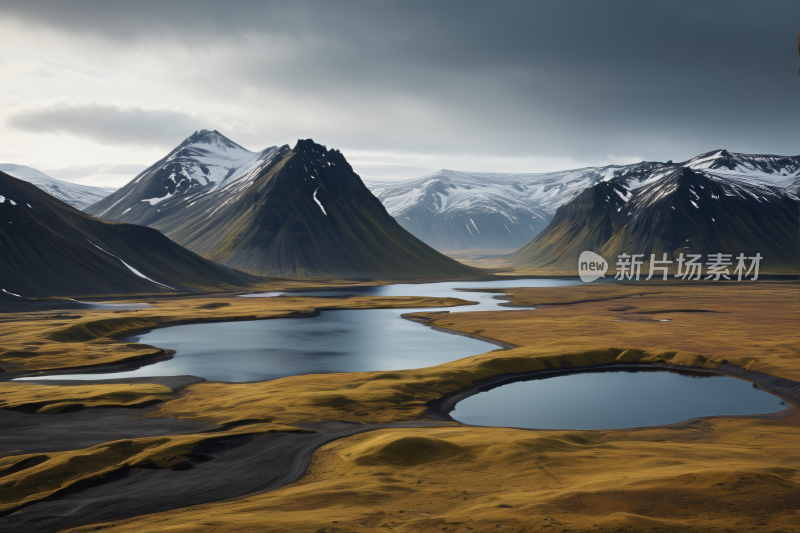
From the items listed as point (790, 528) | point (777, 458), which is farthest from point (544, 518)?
point (777, 458)

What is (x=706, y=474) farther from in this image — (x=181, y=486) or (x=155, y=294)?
(x=155, y=294)

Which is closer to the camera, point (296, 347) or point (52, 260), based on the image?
point (296, 347)

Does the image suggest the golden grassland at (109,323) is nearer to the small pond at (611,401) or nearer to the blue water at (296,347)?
the blue water at (296,347)

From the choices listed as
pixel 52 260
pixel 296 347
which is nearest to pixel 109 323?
pixel 296 347

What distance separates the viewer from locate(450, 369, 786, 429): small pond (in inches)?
1714

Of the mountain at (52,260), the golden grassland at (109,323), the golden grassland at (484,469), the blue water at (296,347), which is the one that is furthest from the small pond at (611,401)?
the mountain at (52,260)

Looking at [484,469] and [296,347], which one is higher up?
[484,469]

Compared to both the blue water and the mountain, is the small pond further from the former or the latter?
the mountain

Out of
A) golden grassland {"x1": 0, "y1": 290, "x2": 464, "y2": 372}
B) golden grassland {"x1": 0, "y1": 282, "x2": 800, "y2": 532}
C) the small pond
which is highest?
golden grassland {"x1": 0, "y1": 282, "x2": 800, "y2": 532}

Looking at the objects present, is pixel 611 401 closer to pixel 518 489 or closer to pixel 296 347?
pixel 518 489

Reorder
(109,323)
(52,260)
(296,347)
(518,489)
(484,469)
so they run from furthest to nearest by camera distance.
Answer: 1. (52,260)
2. (109,323)
3. (296,347)
4. (484,469)
5. (518,489)

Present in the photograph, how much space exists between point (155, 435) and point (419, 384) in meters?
24.7

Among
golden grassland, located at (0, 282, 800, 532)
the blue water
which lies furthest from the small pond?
the blue water

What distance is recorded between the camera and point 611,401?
4959cm
